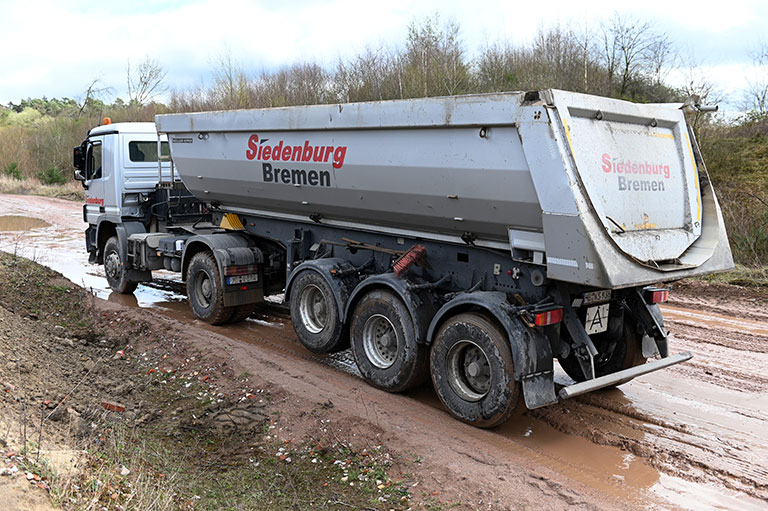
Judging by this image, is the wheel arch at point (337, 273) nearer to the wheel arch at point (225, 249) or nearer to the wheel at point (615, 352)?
the wheel arch at point (225, 249)

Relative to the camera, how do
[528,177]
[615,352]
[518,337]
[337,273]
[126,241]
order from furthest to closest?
[126,241], [337,273], [615,352], [518,337], [528,177]

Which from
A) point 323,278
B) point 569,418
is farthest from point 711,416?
point 323,278

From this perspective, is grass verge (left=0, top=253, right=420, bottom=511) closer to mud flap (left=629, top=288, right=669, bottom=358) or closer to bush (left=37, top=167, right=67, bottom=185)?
mud flap (left=629, top=288, right=669, bottom=358)

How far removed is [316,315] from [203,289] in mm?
2257

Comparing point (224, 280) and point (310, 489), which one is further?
point (224, 280)

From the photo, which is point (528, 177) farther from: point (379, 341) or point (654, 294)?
point (379, 341)

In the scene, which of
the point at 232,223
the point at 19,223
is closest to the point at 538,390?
the point at 232,223

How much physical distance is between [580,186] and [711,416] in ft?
8.44

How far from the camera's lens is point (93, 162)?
428 inches

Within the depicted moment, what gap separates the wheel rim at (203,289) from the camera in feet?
28.7

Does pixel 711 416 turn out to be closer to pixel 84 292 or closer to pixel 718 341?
pixel 718 341

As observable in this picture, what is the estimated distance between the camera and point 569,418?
5.70 m

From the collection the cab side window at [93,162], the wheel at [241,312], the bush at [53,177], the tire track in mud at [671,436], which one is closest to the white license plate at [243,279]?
the wheel at [241,312]

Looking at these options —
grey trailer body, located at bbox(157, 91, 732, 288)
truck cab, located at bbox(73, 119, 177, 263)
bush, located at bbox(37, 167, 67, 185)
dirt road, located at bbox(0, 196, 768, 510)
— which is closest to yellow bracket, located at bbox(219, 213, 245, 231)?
dirt road, located at bbox(0, 196, 768, 510)
